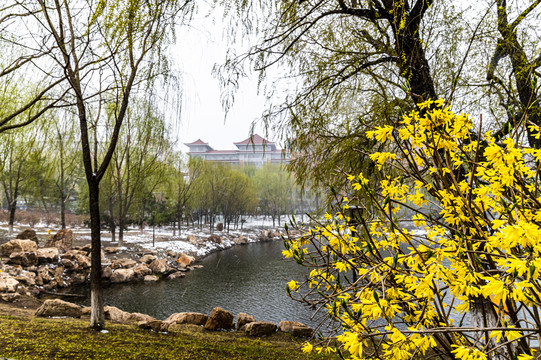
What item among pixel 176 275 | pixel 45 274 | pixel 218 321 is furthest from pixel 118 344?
pixel 176 275

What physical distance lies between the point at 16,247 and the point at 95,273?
8.86 meters

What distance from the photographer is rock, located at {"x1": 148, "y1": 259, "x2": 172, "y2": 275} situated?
12516mm

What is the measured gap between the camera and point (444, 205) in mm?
1497

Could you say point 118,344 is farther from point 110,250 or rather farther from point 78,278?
point 110,250

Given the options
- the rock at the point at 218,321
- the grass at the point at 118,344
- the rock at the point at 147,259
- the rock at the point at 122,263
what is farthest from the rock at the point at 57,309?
the rock at the point at 147,259

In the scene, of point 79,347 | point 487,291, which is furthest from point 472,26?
point 79,347

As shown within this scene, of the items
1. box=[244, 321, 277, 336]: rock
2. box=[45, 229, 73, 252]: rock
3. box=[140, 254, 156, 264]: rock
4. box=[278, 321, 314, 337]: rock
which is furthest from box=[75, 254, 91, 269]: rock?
box=[278, 321, 314, 337]: rock

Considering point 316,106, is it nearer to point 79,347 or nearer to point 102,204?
point 79,347

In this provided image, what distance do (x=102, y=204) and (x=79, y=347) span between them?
14.9 meters

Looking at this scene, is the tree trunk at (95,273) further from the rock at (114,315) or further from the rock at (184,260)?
the rock at (184,260)

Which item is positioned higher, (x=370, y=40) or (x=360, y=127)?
(x=370, y=40)

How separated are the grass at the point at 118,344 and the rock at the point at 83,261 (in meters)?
6.79

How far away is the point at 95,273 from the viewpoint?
439cm

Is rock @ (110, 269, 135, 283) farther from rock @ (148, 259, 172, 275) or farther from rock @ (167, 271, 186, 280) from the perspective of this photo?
rock @ (167, 271, 186, 280)
